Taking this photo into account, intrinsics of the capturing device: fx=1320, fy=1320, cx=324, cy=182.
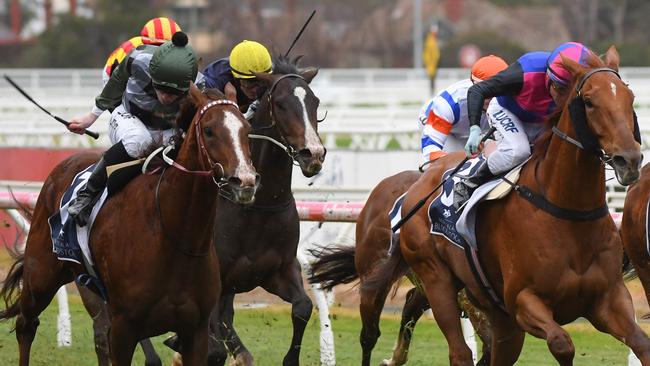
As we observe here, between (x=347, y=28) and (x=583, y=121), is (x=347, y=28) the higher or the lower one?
the lower one

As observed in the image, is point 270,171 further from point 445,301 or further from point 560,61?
point 560,61

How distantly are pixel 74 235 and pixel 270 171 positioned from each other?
120 cm

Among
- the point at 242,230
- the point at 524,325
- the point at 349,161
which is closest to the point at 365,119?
the point at 349,161

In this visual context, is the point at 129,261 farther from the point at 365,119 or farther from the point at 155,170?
the point at 365,119

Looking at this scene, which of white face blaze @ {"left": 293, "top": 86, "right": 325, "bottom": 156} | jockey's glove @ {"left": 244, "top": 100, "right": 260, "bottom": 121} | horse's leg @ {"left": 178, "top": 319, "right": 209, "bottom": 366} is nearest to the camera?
horse's leg @ {"left": 178, "top": 319, "right": 209, "bottom": 366}

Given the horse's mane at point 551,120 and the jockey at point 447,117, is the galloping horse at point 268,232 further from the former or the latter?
the horse's mane at point 551,120

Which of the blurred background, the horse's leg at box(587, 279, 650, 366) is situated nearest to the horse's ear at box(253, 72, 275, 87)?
the horse's leg at box(587, 279, 650, 366)

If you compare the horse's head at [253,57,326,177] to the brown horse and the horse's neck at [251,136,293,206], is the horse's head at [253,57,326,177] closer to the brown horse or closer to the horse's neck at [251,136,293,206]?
the horse's neck at [251,136,293,206]

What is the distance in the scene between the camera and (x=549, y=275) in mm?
5508

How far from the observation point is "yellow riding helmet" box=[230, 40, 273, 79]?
700cm

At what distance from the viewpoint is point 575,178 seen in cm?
551

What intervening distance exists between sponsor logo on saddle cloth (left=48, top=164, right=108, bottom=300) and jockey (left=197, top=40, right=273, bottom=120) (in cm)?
91

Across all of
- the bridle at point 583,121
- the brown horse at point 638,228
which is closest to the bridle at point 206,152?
the bridle at point 583,121

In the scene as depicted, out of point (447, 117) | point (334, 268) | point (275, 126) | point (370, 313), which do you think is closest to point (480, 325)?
point (370, 313)
